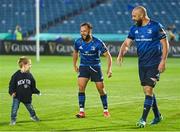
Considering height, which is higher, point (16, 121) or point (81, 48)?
point (81, 48)

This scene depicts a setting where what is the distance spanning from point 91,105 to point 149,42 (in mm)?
4144

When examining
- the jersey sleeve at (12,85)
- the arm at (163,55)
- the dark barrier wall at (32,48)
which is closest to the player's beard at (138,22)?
the arm at (163,55)

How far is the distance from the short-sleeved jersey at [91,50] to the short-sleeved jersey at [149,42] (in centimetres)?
158

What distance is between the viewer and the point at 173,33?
45.1m

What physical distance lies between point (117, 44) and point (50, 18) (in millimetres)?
11875

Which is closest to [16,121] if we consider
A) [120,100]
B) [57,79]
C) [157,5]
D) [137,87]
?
[120,100]

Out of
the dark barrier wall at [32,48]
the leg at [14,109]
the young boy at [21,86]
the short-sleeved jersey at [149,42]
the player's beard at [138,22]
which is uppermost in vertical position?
the player's beard at [138,22]

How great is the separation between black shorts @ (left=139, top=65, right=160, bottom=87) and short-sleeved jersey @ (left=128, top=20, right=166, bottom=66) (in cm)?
10

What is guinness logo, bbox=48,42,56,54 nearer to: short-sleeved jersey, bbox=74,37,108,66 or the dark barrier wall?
the dark barrier wall

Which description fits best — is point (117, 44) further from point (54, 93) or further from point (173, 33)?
point (54, 93)

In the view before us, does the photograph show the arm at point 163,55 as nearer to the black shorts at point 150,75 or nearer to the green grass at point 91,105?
the black shorts at point 150,75

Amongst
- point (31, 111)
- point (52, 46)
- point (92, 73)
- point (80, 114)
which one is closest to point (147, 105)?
point (80, 114)

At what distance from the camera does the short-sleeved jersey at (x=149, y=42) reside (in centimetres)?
1290

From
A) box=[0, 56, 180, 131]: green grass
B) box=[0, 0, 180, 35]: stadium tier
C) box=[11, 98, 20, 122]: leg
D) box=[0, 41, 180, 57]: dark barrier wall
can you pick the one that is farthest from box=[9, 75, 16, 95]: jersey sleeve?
box=[0, 0, 180, 35]: stadium tier
